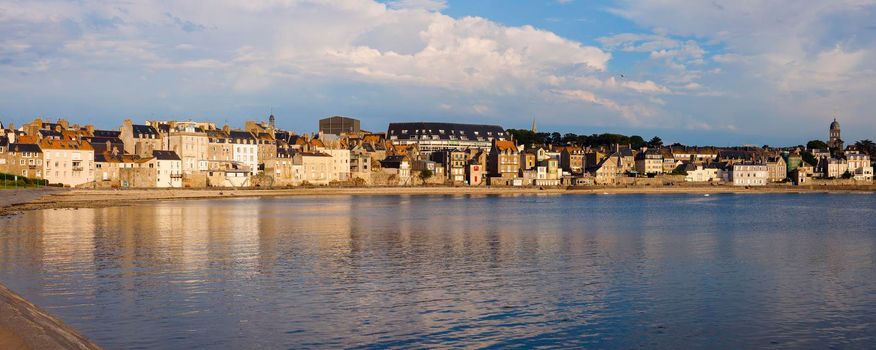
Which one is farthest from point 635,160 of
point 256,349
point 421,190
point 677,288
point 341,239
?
point 256,349

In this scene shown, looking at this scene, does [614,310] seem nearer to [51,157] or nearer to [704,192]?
[51,157]

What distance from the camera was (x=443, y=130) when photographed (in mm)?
132625

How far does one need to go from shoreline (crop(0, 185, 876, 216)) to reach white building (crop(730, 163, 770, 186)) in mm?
2759

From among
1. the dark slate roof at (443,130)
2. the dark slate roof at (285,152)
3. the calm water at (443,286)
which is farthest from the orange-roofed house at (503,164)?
the calm water at (443,286)

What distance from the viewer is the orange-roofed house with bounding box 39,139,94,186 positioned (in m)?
75.7

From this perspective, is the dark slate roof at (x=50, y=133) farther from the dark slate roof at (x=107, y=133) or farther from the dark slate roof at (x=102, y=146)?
the dark slate roof at (x=107, y=133)

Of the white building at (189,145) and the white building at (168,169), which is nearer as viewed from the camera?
the white building at (168,169)

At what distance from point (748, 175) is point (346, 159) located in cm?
6225

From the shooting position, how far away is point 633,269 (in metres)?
23.0

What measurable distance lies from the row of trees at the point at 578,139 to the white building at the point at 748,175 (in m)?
28.2

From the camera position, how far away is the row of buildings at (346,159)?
78.8 meters

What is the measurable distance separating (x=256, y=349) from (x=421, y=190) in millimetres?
83402

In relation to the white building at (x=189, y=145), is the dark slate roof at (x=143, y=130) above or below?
above

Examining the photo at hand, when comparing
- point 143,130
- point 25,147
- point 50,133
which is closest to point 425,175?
point 143,130
